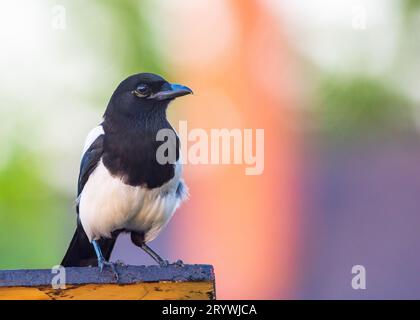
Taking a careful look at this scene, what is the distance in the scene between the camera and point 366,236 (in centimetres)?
679

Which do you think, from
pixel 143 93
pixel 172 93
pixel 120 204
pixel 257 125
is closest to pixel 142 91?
pixel 143 93

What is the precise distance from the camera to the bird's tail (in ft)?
15.9

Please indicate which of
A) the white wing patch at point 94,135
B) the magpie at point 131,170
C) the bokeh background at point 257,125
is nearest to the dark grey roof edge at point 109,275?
the magpie at point 131,170

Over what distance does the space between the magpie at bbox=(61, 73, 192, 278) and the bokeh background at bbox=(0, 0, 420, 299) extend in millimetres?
1793

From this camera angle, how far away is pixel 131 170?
4430 millimetres

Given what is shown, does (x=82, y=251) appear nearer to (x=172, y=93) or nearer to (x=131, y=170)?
(x=131, y=170)

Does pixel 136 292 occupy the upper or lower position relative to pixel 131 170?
lower

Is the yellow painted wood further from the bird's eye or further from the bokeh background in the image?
the bokeh background

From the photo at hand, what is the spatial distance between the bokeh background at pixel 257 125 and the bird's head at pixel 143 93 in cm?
198

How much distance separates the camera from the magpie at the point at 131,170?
445 centimetres

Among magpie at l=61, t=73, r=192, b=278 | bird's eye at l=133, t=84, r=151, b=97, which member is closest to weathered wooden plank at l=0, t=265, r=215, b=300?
magpie at l=61, t=73, r=192, b=278

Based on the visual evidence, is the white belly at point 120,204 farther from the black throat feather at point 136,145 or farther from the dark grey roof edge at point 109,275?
the dark grey roof edge at point 109,275

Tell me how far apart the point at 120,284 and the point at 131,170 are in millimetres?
990

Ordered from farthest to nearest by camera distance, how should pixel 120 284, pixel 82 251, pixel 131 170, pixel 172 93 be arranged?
1. pixel 82 251
2. pixel 172 93
3. pixel 131 170
4. pixel 120 284
